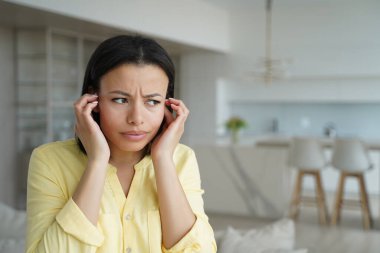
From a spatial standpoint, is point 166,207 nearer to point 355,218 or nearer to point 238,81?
point 355,218

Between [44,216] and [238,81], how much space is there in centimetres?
803

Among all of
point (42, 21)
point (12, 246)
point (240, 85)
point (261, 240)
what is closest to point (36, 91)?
point (42, 21)

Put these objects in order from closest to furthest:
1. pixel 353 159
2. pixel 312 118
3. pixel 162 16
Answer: pixel 353 159 < pixel 162 16 < pixel 312 118

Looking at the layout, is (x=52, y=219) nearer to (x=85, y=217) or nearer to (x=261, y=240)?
(x=85, y=217)

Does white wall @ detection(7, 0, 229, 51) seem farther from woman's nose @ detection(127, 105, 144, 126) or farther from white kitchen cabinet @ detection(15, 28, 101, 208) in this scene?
woman's nose @ detection(127, 105, 144, 126)

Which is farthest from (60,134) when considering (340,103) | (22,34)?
(340,103)

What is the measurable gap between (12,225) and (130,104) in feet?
5.16

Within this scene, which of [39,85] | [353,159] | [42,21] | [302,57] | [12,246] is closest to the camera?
[12,246]

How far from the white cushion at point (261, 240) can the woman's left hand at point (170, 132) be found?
0.93m

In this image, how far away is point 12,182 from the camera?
→ 6.80 meters

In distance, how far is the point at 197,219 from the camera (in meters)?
1.26

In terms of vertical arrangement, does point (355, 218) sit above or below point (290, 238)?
below

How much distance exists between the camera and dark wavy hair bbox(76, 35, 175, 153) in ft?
3.85

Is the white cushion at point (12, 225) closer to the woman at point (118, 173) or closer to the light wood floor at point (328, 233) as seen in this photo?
the woman at point (118, 173)
